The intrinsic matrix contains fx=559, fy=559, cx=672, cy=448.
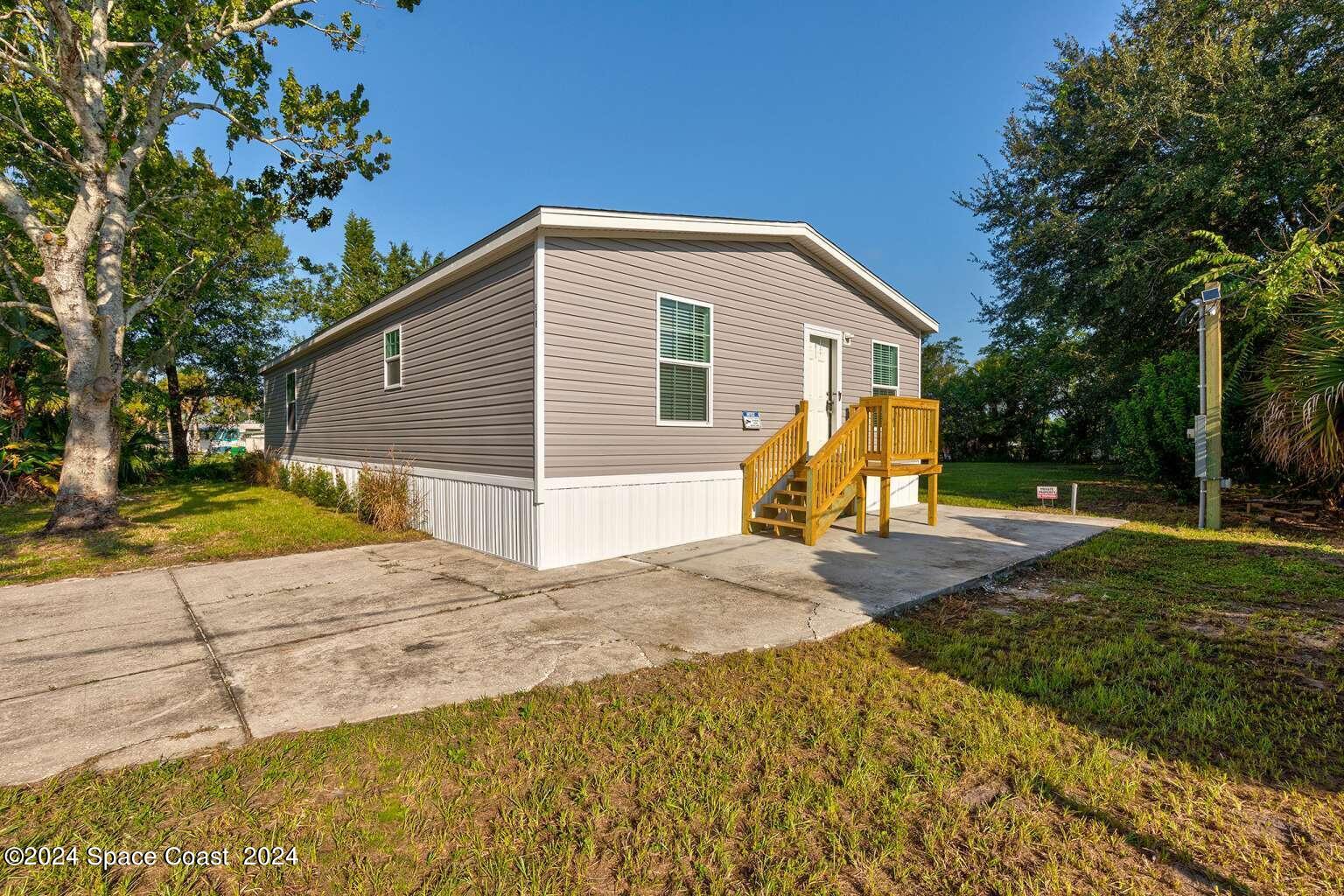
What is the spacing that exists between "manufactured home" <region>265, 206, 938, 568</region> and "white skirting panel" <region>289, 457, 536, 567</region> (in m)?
0.03

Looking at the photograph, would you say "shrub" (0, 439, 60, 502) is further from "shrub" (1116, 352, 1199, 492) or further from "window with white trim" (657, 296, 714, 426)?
"shrub" (1116, 352, 1199, 492)

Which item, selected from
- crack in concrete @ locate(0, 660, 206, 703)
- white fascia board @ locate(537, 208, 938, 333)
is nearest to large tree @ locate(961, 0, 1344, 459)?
white fascia board @ locate(537, 208, 938, 333)

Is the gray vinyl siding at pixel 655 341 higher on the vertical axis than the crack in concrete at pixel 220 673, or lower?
higher

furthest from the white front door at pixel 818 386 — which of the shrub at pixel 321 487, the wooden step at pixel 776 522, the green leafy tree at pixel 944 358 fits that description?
the green leafy tree at pixel 944 358

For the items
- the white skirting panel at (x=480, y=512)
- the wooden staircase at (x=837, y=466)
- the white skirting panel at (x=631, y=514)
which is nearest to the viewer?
the white skirting panel at (x=631, y=514)

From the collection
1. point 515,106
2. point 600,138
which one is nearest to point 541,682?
point 515,106

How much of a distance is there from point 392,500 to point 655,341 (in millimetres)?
4701

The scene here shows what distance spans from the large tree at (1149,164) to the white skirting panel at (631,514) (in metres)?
8.19

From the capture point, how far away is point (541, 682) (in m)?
3.18

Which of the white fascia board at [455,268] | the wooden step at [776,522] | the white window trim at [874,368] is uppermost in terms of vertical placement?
the white fascia board at [455,268]

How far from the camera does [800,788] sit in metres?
2.18

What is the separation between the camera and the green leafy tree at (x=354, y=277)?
24.8 m

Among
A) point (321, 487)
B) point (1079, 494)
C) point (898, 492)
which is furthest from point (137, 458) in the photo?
point (1079, 494)

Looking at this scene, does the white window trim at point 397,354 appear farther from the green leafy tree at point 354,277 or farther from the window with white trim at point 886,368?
the green leafy tree at point 354,277
